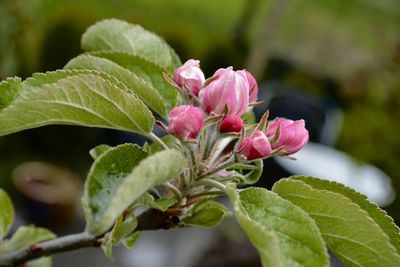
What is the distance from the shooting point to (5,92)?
0.52m

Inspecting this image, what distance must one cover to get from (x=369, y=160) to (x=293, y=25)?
2073mm

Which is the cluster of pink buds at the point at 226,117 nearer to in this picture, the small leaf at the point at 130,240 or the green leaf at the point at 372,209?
the green leaf at the point at 372,209

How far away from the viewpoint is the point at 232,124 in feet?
1.79

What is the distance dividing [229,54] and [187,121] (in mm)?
3245

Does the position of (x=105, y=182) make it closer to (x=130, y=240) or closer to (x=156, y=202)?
(x=156, y=202)

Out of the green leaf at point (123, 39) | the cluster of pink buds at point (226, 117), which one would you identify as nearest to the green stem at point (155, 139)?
the cluster of pink buds at point (226, 117)

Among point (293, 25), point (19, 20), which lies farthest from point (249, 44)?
point (19, 20)

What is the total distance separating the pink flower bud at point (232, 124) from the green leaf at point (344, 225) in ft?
0.19

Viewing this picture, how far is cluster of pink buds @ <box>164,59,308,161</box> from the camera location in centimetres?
53

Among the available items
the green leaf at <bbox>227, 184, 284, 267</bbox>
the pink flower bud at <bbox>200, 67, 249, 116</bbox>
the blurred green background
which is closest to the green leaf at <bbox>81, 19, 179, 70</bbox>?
the pink flower bud at <bbox>200, 67, 249, 116</bbox>

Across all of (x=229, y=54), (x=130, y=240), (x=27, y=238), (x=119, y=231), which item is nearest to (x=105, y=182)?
(x=119, y=231)

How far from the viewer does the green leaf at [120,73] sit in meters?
0.57

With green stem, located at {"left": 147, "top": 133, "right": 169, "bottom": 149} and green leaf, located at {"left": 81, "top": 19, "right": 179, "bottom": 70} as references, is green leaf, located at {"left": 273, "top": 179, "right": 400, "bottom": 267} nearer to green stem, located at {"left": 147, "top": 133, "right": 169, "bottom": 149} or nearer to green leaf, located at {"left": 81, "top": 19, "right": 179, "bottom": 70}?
green stem, located at {"left": 147, "top": 133, "right": 169, "bottom": 149}

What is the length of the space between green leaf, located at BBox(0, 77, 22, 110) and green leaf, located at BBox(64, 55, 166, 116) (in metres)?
0.08
